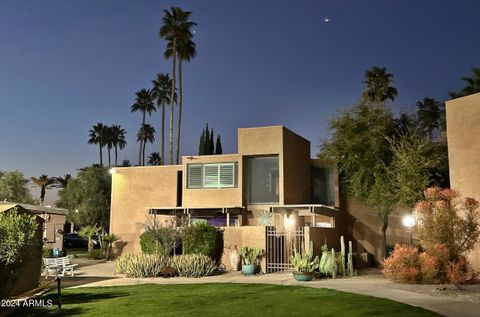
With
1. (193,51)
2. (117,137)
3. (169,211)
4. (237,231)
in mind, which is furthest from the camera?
(117,137)

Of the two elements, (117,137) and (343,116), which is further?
(117,137)

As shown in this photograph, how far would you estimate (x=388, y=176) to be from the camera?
2333 cm

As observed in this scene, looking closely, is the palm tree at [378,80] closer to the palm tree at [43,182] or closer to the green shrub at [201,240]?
the green shrub at [201,240]

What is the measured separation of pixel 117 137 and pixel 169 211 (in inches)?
2253

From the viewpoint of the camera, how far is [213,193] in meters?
26.0

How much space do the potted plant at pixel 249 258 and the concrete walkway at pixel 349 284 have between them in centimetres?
38

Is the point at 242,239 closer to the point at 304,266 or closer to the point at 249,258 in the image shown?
the point at 249,258

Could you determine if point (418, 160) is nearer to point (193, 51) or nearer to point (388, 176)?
point (388, 176)

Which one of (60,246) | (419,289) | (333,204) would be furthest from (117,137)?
(419,289)

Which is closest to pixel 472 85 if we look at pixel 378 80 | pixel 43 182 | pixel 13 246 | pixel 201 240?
pixel 378 80

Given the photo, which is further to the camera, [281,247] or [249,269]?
[281,247]

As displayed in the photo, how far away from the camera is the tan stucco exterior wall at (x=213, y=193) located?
83.3 ft

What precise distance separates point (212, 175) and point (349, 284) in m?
11.9

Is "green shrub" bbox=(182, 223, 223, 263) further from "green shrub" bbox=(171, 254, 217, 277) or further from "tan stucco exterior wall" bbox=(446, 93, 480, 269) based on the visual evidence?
"tan stucco exterior wall" bbox=(446, 93, 480, 269)
